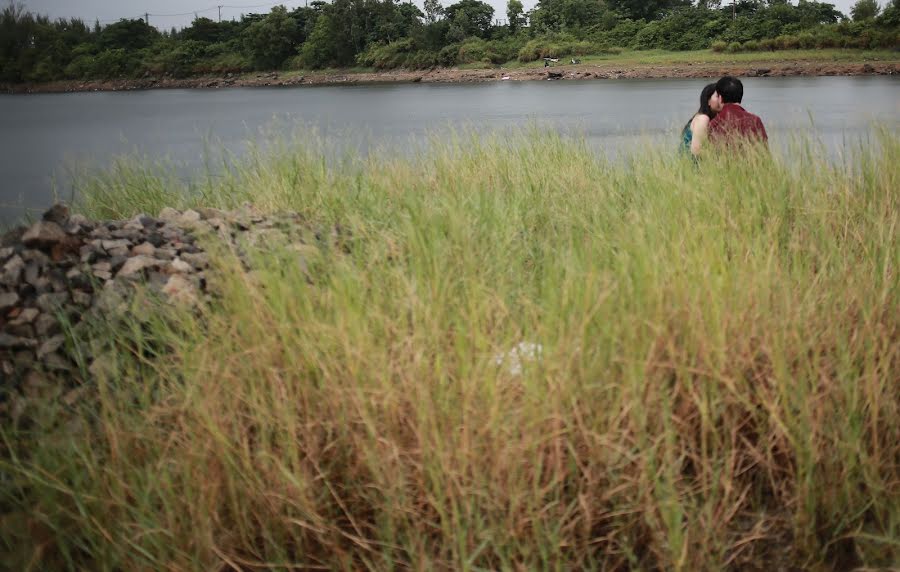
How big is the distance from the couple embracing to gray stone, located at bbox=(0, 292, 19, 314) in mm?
4314

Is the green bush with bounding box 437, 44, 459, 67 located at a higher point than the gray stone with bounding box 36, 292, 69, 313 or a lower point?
higher

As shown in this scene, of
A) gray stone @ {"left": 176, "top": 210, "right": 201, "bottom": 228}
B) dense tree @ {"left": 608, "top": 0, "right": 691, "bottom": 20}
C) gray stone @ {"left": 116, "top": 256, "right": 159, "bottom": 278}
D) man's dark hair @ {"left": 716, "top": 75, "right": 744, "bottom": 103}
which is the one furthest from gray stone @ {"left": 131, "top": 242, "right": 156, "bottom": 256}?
dense tree @ {"left": 608, "top": 0, "right": 691, "bottom": 20}


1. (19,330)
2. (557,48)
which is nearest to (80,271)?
(19,330)

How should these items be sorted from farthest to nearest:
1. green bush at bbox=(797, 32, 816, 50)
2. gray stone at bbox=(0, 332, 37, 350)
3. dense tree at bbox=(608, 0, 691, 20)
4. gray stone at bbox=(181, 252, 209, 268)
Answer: dense tree at bbox=(608, 0, 691, 20) → green bush at bbox=(797, 32, 816, 50) → gray stone at bbox=(181, 252, 209, 268) → gray stone at bbox=(0, 332, 37, 350)

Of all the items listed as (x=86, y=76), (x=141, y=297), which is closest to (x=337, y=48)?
(x=86, y=76)

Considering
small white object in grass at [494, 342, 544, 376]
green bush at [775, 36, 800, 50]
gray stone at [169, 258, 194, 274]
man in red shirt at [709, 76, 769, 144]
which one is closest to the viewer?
small white object in grass at [494, 342, 544, 376]

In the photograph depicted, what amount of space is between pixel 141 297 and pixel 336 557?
165cm

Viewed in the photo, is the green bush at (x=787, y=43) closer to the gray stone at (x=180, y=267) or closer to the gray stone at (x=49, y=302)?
the gray stone at (x=180, y=267)

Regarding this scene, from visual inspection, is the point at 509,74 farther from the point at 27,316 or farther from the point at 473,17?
the point at 27,316

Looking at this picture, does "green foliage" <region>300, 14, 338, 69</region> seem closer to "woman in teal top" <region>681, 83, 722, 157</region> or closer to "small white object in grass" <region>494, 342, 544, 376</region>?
"woman in teal top" <region>681, 83, 722, 157</region>

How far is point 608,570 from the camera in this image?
226 centimetres

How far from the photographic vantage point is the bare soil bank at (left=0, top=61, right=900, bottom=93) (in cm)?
5847

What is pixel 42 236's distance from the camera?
377 centimetres

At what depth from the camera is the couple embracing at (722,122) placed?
19.4ft
